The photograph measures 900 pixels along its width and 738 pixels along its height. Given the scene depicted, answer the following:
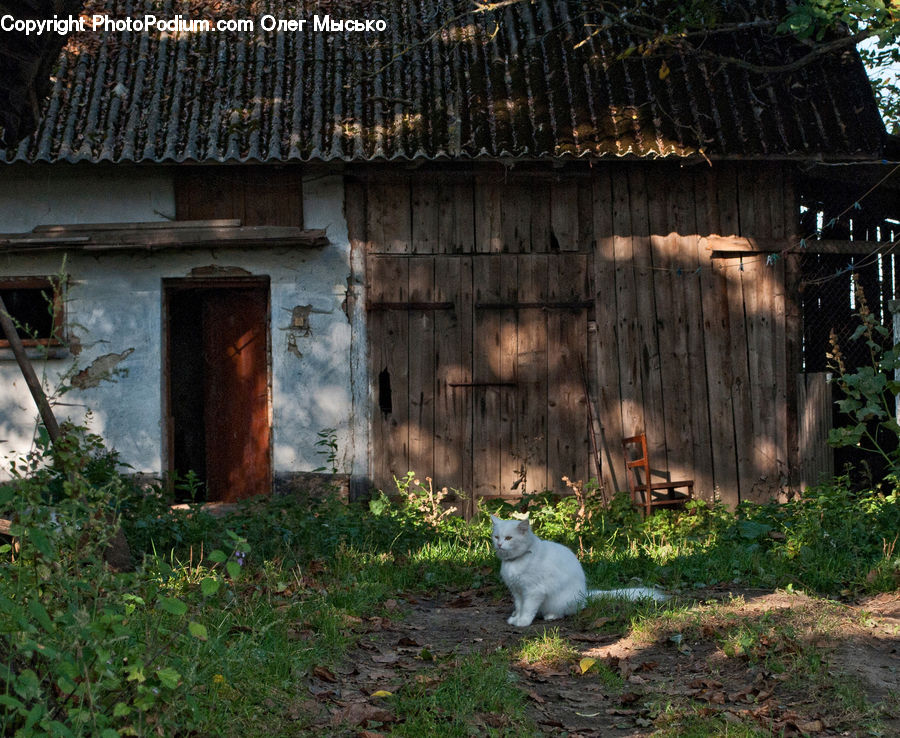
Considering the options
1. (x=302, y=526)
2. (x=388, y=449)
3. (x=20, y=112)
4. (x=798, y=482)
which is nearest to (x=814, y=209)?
(x=798, y=482)

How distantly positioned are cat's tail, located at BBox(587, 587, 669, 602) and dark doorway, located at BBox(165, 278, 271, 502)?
4.30 meters

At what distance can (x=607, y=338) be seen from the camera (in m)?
8.81

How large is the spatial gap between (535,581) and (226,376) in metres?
4.89

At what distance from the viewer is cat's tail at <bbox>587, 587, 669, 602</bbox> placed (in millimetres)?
5355

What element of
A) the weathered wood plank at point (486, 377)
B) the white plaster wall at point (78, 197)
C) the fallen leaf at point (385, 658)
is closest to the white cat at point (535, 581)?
the fallen leaf at point (385, 658)

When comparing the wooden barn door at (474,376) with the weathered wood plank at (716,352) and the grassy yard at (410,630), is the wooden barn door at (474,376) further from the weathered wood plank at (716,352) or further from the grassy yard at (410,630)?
the grassy yard at (410,630)

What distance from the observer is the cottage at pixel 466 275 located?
8.66 m

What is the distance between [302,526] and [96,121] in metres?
4.58

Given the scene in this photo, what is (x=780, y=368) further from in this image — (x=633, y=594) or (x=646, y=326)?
(x=633, y=594)

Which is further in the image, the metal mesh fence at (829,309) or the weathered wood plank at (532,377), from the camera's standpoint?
the metal mesh fence at (829,309)

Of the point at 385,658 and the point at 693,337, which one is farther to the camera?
the point at 693,337

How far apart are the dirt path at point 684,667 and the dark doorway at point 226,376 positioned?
413cm

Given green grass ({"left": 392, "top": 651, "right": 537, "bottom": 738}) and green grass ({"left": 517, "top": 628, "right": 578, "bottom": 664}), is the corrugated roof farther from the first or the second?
green grass ({"left": 392, "top": 651, "right": 537, "bottom": 738})

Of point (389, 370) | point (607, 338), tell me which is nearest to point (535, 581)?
point (389, 370)
